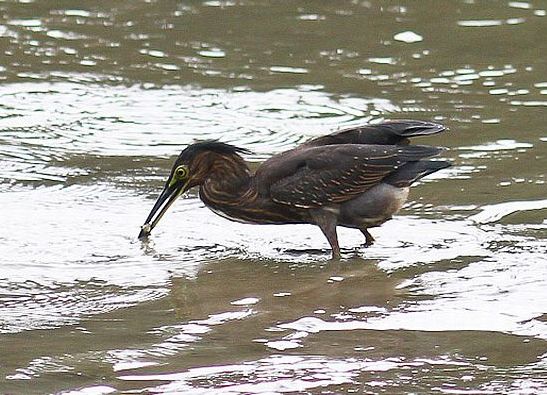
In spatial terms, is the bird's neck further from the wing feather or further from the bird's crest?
the wing feather

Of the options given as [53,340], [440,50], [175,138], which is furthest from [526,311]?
[440,50]

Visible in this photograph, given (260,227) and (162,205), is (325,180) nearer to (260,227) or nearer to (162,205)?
(260,227)

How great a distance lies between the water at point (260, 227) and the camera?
6715 millimetres

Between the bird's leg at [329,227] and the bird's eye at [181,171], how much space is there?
34.2 inches

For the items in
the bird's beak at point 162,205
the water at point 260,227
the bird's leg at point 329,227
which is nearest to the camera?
the water at point 260,227

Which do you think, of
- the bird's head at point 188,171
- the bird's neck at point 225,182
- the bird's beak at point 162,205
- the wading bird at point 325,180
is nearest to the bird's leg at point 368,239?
the wading bird at point 325,180

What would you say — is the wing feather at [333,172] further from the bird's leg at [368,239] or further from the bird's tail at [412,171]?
the bird's leg at [368,239]

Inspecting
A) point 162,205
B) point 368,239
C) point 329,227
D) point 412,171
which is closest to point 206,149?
point 162,205

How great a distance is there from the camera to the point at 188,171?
9.09m

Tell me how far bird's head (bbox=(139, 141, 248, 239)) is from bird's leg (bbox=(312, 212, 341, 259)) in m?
0.66

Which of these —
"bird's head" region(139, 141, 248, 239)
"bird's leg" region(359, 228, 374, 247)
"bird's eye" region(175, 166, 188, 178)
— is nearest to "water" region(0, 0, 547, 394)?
"bird's leg" region(359, 228, 374, 247)

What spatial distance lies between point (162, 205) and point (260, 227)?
0.84 m

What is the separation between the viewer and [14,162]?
10883mm

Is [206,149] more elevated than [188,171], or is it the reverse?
[206,149]
